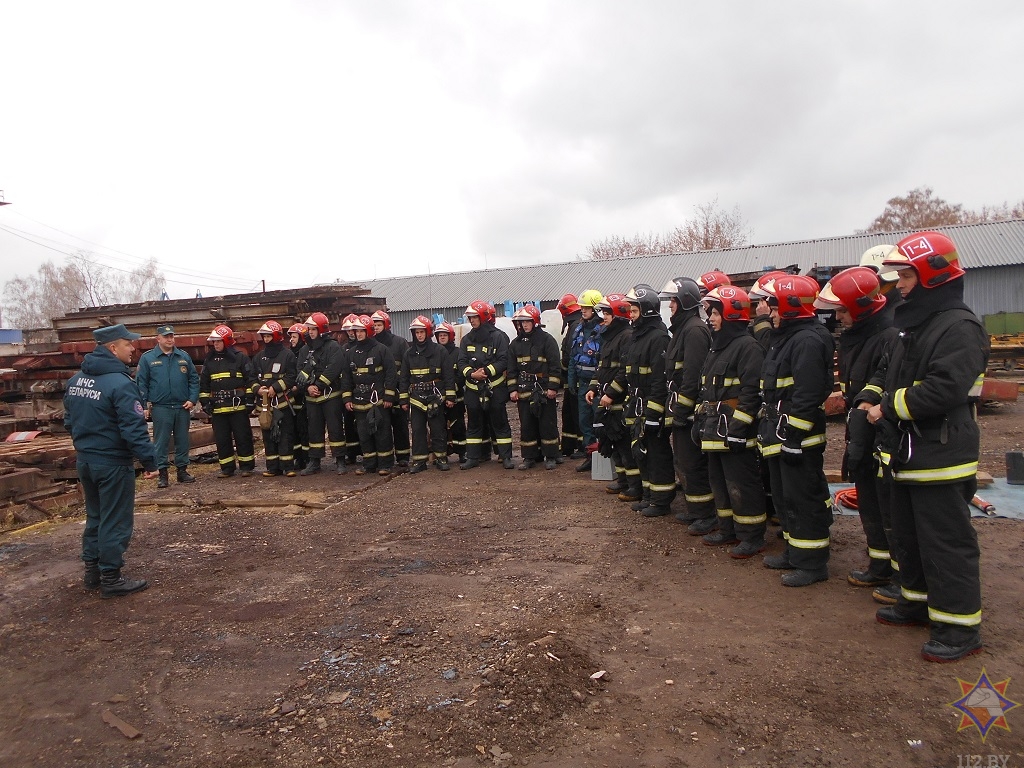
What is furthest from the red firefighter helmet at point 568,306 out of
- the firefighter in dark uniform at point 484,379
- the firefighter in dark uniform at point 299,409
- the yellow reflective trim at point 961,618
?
the yellow reflective trim at point 961,618

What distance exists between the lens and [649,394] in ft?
22.4

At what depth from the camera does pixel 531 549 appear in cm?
623

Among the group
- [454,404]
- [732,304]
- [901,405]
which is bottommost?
[454,404]

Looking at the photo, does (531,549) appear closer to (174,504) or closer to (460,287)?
(174,504)

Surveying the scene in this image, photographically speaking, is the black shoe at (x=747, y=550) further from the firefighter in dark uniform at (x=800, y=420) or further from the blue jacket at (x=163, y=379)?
the blue jacket at (x=163, y=379)

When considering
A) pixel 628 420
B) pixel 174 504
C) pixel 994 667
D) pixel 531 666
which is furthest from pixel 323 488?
pixel 994 667

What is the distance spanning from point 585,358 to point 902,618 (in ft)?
17.8

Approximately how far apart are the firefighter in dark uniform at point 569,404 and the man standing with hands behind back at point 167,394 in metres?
5.53

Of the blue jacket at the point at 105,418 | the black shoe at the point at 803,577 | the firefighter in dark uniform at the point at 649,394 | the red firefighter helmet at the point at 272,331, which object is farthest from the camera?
the red firefighter helmet at the point at 272,331

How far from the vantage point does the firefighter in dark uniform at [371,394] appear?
9.91 metres

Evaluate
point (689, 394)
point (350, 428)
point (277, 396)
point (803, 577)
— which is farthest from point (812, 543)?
point (277, 396)

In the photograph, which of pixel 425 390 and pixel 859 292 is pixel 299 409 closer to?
pixel 425 390

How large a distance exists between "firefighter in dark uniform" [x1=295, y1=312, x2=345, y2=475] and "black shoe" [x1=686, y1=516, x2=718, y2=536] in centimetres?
573

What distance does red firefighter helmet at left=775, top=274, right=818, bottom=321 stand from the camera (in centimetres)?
504
